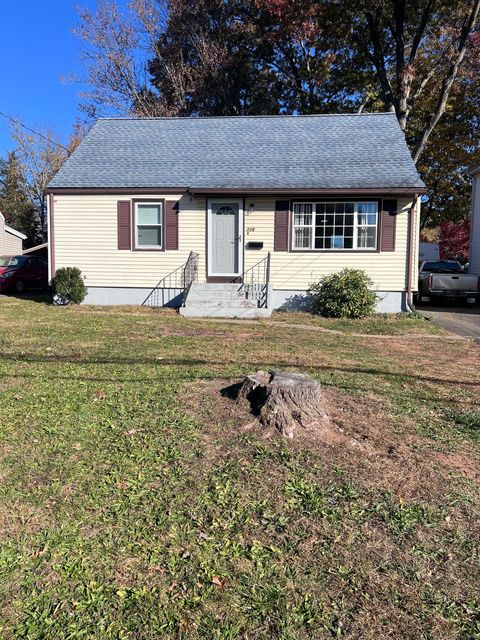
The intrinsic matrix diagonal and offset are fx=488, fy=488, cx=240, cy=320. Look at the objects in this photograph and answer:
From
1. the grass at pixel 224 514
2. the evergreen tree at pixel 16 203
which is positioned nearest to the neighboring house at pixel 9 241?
the evergreen tree at pixel 16 203

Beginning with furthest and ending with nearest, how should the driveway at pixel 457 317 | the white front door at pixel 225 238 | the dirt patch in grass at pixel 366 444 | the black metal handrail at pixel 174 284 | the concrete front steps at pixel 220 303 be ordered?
the black metal handrail at pixel 174 284 < the white front door at pixel 225 238 < the concrete front steps at pixel 220 303 < the driveway at pixel 457 317 < the dirt patch in grass at pixel 366 444

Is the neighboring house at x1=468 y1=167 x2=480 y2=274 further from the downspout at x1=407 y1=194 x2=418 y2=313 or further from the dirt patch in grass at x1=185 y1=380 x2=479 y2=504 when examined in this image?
the dirt patch in grass at x1=185 y1=380 x2=479 y2=504

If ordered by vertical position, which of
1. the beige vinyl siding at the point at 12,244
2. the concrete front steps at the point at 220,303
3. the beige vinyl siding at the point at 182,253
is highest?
the beige vinyl siding at the point at 12,244

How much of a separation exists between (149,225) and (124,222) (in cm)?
66

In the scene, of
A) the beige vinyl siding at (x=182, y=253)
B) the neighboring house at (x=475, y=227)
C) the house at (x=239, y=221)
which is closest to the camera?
the house at (x=239, y=221)

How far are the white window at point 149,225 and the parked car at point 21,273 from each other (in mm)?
7281

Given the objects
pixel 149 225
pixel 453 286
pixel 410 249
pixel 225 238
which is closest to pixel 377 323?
pixel 410 249

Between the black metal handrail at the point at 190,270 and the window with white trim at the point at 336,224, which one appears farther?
the black metal handrail at the point at 190,270

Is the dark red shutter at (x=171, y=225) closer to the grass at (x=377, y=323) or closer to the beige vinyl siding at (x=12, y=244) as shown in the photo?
the grass at (x=377, y=323)

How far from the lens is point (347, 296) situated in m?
11.7

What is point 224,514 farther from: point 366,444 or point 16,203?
point 16,203

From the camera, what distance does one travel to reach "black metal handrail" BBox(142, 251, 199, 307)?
43.0ft

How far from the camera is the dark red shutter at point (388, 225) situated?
12242mm

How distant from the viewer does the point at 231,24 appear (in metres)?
Answer: 24.8
